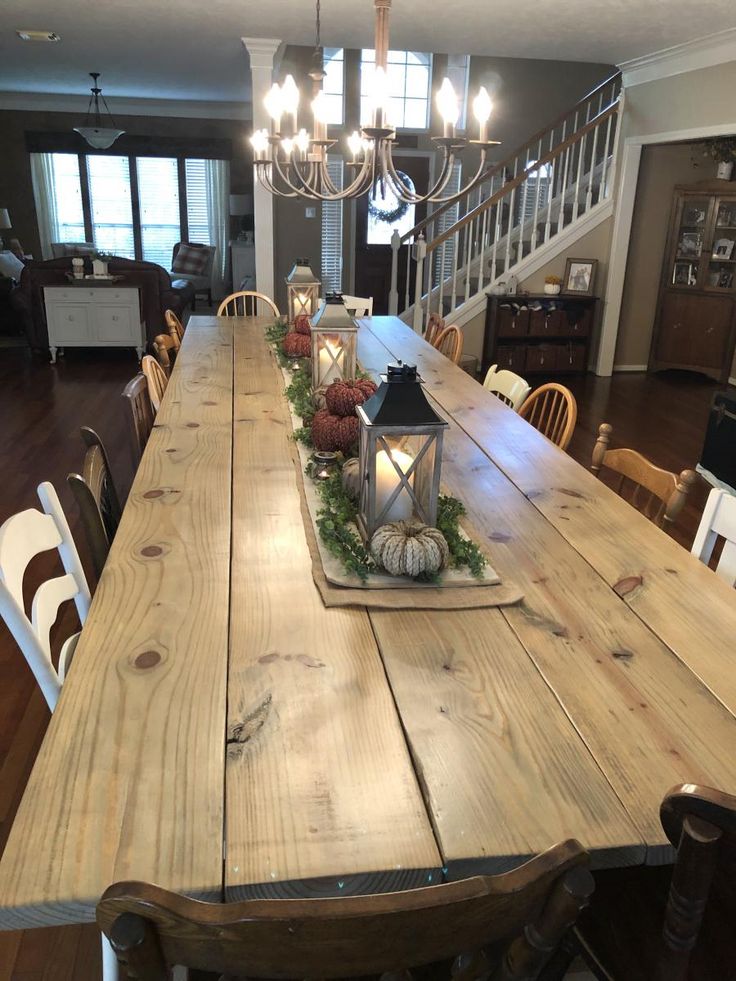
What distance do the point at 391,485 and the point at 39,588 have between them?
2.29ft

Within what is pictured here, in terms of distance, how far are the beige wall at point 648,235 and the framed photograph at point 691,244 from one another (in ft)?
0.55

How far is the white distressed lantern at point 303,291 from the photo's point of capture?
3.86 meters

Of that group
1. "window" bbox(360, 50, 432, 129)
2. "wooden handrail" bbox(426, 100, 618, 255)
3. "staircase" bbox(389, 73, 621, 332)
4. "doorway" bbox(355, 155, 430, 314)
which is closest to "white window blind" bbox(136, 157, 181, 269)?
"doorway" bbox(355, 155, 430, 314)

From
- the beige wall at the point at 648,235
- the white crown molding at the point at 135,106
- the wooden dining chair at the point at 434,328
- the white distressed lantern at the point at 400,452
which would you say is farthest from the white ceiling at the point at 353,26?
the white distressed lantern at the point at 400,452

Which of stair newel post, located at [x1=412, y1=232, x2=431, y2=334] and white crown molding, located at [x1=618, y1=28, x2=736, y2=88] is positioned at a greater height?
white crown molding, located at [x1=618, y1=28, x2=736, y2=88]

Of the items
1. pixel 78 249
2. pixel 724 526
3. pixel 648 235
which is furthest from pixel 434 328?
pixel 78 249

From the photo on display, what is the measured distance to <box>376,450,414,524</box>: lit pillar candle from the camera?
4.94 ft

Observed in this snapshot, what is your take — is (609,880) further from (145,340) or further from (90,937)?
(145,340)

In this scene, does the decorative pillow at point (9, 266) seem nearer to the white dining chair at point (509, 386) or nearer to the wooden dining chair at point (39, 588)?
the white dining chair at point (509, 386)

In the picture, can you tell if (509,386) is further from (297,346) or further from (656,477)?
(656,477)

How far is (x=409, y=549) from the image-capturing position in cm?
146

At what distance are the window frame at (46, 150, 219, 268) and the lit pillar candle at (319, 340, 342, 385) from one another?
9.47m

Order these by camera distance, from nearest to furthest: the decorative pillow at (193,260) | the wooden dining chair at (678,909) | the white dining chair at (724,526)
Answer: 1. the wooden dining chair at (678,909)
2. the white dining chair at (724,526)
3. the decorative pillow at (193,260)

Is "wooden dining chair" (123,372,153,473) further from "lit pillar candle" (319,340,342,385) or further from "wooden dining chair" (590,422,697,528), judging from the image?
"wooden dining chair" (590,422,697,528)
